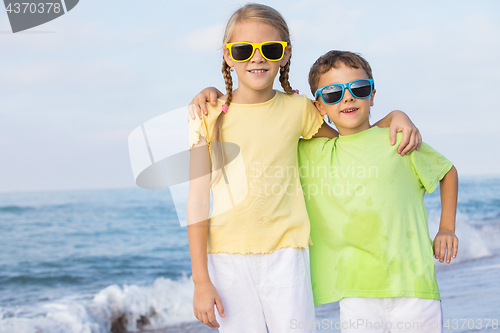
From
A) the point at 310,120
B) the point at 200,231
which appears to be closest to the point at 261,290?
the point at 200,231

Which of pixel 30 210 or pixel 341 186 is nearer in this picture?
pixel 341 186

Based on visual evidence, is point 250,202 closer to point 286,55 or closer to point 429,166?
point 286,55

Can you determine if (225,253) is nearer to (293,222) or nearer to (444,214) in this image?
(293,222)

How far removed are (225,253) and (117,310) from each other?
224 inches

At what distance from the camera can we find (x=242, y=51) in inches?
85.3

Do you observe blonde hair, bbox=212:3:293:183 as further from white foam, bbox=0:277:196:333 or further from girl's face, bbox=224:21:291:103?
Result: white foam, bbox=0:277:196:333

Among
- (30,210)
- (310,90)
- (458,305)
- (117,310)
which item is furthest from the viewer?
(30,210)

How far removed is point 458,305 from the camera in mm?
5141

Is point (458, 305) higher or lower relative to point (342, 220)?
lower

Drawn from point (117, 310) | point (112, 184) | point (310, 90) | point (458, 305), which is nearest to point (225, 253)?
point (310, 90)

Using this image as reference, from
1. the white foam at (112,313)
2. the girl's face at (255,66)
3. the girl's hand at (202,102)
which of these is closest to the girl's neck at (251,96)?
the girl's face at (255,66)

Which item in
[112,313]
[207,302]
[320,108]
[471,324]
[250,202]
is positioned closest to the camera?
[207,302]

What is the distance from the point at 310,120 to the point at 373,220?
61cm

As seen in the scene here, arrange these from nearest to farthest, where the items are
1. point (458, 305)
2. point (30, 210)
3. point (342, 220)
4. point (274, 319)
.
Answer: point (274, 319), point (342, 220), point (458, 305), point (30, 210)
